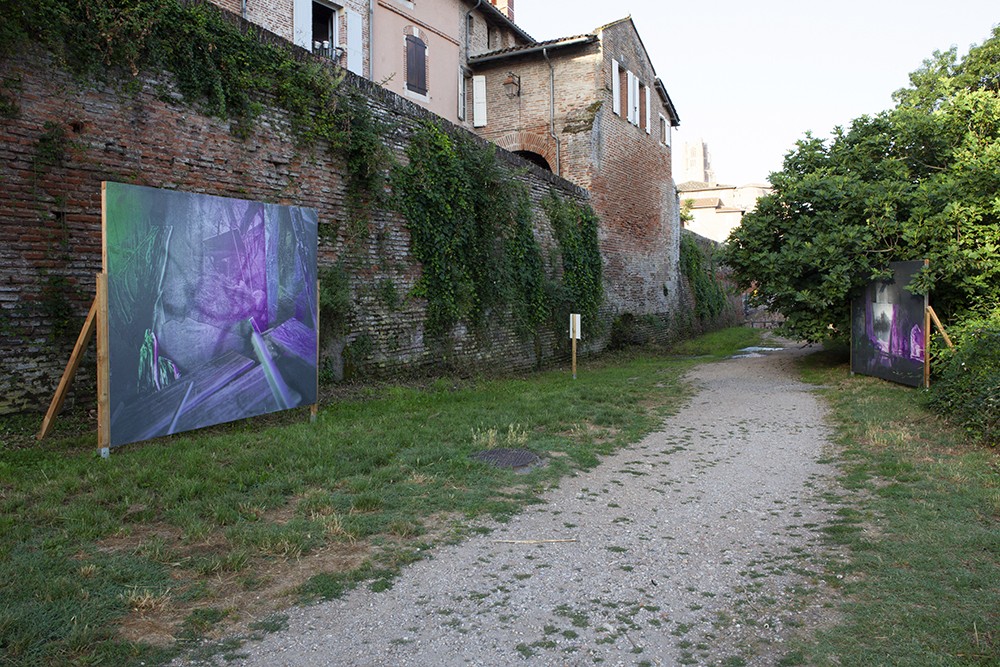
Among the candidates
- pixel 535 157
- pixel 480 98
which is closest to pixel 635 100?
pixel 535 157

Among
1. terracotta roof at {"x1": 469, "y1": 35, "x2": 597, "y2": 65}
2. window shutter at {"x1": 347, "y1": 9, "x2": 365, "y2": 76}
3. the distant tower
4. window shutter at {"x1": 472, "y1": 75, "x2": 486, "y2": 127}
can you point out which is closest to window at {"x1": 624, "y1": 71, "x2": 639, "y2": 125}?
terracotta roof at {"x1": 469, "y1": 35, "x2": 597, "y2": 65}

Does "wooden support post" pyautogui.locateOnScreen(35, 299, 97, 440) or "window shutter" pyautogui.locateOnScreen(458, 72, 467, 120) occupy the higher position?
"window shutter" pyautogui.locateOnScreen(458, 72, 467, 120)

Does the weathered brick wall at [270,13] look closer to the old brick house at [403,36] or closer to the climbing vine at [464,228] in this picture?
the old brick house at [403,36]

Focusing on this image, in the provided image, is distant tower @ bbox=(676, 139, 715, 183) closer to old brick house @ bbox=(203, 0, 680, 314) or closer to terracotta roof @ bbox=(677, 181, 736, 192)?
terracotta roof @ bbox=(677, 181, 736, 192)

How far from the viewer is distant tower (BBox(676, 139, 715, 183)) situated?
320ft

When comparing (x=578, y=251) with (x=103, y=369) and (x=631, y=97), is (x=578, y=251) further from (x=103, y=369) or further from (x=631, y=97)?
(x=103, y=369)

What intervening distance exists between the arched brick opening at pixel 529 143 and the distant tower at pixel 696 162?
81.9 metres

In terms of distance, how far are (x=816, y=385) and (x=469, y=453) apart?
27.9 ft

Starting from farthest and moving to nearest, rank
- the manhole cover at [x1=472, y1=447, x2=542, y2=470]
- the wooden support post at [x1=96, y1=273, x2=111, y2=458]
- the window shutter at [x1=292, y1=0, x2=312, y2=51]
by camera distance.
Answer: the window shutter at [x1=292, y1=0, x2=312, y2=51]
the manhole cover at [x1=472, y1=447, x2=542, y2=470]
the wooden support post at [x1=96, y1=273, x2=111, y2=458]

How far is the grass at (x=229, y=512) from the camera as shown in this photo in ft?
10.1

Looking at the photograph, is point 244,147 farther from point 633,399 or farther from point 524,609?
point 524,609

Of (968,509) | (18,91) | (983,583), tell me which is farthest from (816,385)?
(18,91)

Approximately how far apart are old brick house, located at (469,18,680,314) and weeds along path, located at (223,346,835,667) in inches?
560

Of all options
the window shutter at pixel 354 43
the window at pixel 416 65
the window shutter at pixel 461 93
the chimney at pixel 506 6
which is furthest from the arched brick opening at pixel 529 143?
the chimney at pixel 506 6
